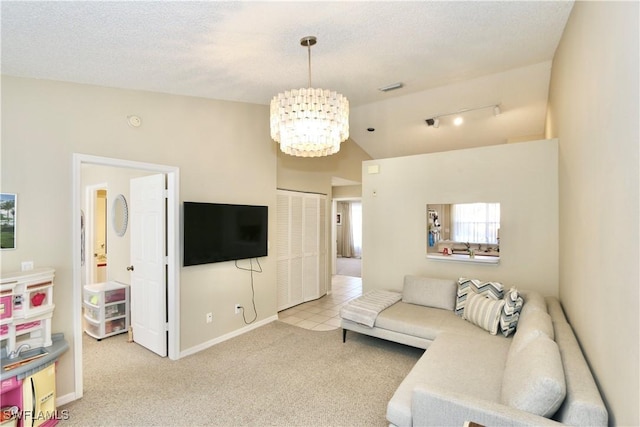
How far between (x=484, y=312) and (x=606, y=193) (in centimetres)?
176

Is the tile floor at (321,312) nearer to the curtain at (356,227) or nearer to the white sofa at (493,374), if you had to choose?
the white sofa at (493,374)

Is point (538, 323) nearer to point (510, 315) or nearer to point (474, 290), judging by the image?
point (510, 315)

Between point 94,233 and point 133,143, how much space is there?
10.3ft

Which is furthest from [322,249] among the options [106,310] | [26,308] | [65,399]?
[26,308]

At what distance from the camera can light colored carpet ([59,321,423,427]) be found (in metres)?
2.38

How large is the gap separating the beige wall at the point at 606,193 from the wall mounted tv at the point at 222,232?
337 centimetres

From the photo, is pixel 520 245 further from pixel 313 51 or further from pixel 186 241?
pixel 186 241

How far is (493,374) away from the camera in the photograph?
2.15 meters

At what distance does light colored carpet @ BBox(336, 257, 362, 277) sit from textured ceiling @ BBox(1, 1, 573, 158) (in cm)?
576

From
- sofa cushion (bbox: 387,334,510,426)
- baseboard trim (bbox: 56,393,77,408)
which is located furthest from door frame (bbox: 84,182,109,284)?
sofa cushion (bbox: 387,334,510,426)

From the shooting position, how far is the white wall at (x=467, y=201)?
11.0 feet

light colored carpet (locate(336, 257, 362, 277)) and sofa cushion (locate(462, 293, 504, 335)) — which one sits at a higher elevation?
sofa cushion (locate(462, 293, 504, 335))

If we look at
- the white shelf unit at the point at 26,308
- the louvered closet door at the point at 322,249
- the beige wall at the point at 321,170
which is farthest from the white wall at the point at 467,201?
the white shelf unit at the point at 26,308

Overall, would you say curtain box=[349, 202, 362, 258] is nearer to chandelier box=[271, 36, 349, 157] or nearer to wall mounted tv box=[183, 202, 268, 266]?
wall mounted tv box=[183, 202, 268, 266]
